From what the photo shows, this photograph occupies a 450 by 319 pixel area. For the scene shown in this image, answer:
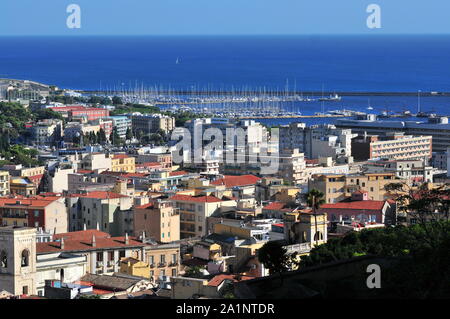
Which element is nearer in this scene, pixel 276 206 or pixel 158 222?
pixel 158 222

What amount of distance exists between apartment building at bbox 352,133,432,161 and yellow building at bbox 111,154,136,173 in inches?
362

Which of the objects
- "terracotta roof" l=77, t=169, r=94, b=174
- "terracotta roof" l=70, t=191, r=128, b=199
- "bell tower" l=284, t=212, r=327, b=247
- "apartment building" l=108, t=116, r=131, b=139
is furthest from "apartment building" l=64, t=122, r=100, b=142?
"bell tower" l=284, t=212, r=327, b=247

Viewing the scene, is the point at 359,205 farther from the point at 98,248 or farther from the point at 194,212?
A: the point at 98,248

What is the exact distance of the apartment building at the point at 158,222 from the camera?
24.7m

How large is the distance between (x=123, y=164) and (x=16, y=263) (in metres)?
19.3

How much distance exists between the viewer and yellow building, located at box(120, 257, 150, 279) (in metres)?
20.1

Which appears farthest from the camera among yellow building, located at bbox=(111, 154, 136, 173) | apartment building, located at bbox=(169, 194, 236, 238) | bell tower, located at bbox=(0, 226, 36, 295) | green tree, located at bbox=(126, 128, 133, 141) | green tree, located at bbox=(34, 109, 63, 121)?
green tree, located at bbox=(34, 109, 63, 121)

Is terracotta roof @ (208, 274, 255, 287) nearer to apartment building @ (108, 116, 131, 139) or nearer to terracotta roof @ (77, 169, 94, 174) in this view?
terracotta roof @ (77, 169, 94, 174)

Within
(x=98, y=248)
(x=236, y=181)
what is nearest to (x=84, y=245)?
(x=98, y=248)

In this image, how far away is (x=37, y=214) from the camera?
82.7 ft

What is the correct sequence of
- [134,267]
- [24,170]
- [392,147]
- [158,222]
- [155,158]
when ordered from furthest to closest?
[392,147] → [155,158] → [24,170] → [158,222] → [134,267]

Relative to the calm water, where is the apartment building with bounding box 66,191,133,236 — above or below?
below
